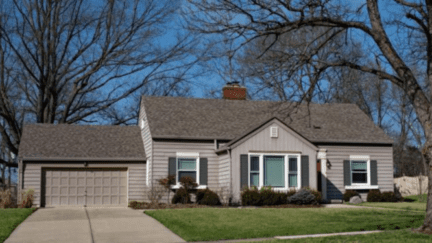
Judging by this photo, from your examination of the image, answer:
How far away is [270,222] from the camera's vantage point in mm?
15391

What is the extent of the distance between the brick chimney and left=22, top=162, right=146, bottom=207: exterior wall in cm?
691

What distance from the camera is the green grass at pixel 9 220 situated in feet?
43.9

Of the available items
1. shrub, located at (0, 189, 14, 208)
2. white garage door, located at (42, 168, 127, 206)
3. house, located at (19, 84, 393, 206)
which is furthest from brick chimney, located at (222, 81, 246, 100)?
shrub, located at (0, 189, 14, 208)

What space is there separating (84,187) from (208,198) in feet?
20.9

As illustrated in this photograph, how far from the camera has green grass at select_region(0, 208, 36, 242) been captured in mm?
13385

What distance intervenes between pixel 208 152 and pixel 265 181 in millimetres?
3516

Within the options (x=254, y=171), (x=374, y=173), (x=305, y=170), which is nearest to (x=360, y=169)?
(x=374, y=173)

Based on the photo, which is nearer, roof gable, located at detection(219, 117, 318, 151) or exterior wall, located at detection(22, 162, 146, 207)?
roof gable, located at detection(219, 117, 318, 151)

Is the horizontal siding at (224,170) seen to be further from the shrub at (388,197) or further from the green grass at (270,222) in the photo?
the shrub at (388,197)

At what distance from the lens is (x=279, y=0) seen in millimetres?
12000

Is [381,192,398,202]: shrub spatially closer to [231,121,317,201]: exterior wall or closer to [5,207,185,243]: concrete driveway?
[231,121,317,201]: exterior wall

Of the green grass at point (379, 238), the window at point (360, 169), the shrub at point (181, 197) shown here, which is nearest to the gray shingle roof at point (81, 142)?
the shrub at point (181, 197)

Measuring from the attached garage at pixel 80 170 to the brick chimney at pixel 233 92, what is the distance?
6136 mm

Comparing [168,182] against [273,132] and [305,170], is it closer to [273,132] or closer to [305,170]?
[273,132]
